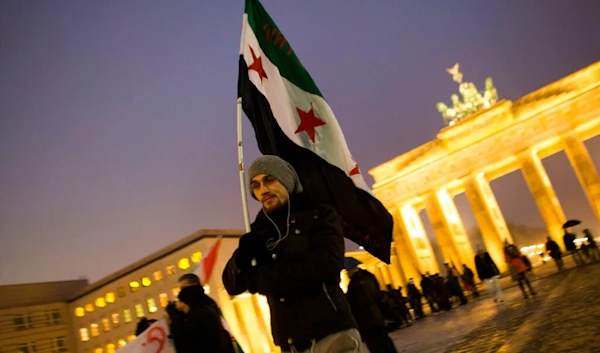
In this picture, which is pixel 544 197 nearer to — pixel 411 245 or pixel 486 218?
pixel 486 218

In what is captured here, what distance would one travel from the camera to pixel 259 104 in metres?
4.58

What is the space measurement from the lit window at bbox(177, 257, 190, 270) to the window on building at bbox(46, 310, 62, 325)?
25370mm

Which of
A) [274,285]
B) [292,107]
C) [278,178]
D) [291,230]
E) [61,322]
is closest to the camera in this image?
[274,285]

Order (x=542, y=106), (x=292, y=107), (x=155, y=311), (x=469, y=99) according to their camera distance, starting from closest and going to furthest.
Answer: (x=292, y=107)
(x=542, y=106)
(x=469, y=99)
(x=155, y=311)

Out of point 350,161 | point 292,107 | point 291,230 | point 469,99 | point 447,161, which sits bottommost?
point 291,230

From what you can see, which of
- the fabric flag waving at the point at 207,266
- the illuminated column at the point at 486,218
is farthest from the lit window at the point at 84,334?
the fabric flag waving at the point at 207,266

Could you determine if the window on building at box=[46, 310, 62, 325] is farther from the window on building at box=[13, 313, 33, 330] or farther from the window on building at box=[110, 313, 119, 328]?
the window on building at box=[110, 313, 119, 328]

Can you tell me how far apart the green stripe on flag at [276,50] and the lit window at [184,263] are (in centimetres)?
4816

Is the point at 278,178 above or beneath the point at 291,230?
above

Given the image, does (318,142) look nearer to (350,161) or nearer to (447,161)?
Answer: (350,161)

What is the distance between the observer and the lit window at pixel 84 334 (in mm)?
63841

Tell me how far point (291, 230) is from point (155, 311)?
2248 inches

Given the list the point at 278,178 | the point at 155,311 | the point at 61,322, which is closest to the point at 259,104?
the point at 278,178

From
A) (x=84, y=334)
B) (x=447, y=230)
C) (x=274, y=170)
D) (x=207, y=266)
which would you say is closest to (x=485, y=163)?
(x=447, y=230)
